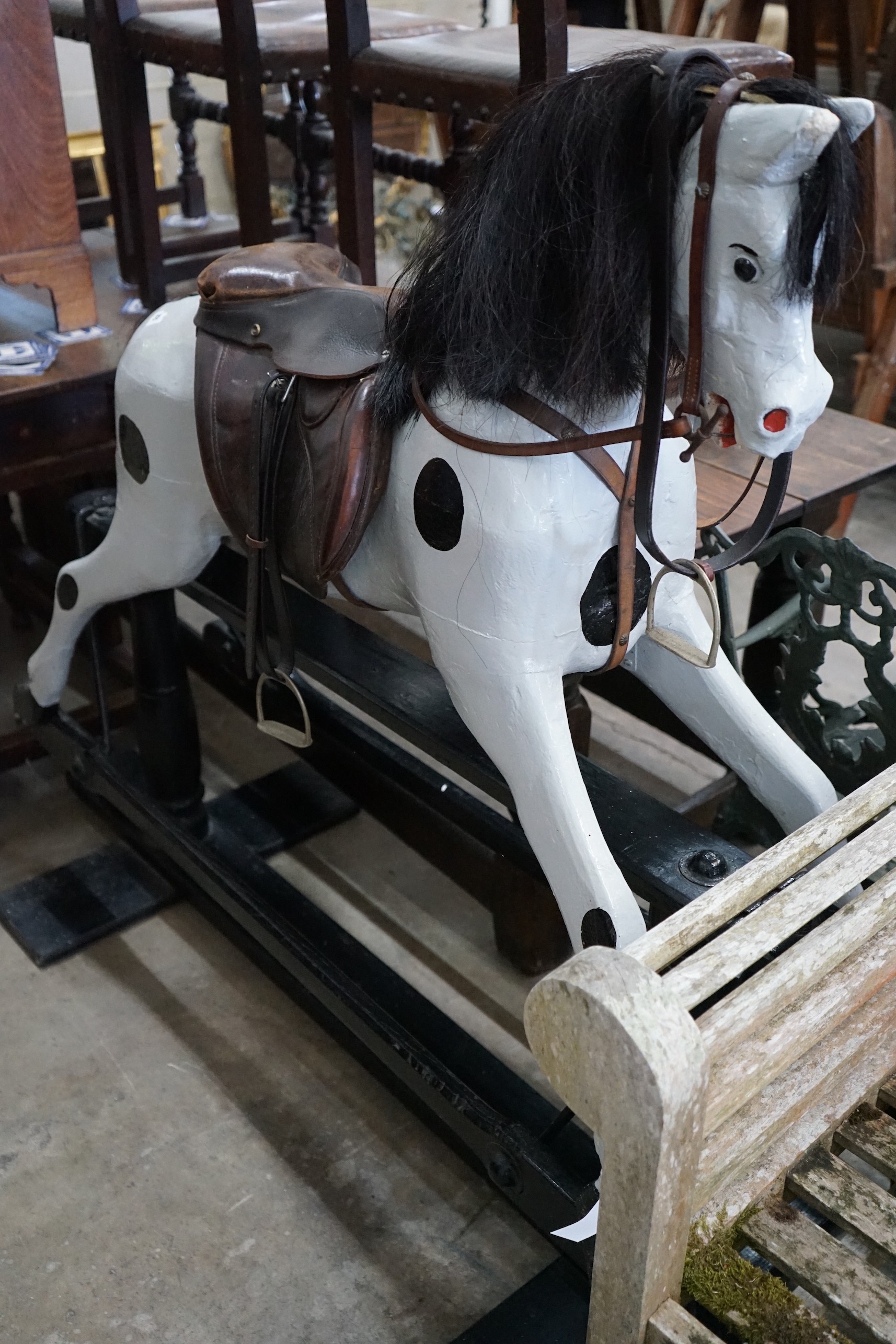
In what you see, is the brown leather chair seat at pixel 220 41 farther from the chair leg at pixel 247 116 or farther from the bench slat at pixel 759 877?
the bench slat at pixel 759 877

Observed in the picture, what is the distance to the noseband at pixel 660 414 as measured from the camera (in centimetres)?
91

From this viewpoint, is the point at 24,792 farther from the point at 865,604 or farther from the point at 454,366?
the point at 865,604

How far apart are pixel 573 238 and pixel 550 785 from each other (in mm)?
489

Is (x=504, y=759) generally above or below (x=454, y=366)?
below

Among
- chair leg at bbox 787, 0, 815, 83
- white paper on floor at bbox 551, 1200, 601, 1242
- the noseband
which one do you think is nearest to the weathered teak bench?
white paper on floor at bbox 551, 1200, 601, 1242

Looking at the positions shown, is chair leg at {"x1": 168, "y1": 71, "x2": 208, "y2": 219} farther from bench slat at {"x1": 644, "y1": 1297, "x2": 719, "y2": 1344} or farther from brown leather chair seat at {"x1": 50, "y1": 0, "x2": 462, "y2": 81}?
bench slat at {"x1": 644, "y1": 1297, "x2": 719, "y2": 1344}

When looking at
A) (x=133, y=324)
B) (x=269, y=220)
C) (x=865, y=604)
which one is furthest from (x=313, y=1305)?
(x=865, y=604)

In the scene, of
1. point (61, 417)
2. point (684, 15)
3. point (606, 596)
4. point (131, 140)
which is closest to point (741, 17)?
point (684, 15)

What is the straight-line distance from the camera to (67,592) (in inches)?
70.6

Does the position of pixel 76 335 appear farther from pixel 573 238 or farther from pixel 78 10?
pixel 573 238

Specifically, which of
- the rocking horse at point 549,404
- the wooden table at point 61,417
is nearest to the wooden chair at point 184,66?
the wooden table at point 61,417

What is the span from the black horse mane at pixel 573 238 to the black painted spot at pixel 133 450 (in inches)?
21.2

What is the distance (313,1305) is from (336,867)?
821 mm

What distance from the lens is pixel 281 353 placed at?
1314 mm
